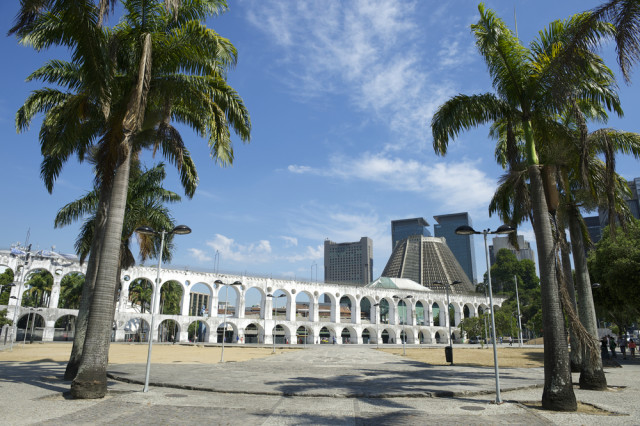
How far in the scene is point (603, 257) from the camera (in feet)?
75.8

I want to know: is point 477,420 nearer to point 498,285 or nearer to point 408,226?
point 498,285

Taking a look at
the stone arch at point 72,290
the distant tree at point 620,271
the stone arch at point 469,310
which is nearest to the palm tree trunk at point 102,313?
the distant tree at point 620,271

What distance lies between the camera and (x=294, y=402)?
8.82 m

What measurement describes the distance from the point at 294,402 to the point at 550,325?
5766 millimetres

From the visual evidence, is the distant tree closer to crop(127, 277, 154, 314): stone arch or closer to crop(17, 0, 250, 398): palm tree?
crop(17, 0, 250, 398): palm tree

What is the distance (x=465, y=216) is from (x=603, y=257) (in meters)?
168

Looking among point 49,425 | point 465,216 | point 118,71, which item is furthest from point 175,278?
point 465,216

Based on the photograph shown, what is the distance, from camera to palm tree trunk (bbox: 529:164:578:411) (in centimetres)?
805

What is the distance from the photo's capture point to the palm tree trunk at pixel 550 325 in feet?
26.4

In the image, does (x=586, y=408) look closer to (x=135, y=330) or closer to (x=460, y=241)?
(x=135, y=330)

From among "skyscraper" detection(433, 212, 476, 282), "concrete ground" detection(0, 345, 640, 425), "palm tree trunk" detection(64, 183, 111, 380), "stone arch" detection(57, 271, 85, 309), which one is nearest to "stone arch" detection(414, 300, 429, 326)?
"stone arch" detection(57, 271, 85, 309)

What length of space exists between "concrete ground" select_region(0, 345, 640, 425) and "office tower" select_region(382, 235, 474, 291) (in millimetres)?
96876

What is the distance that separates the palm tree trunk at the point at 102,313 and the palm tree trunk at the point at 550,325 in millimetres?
9485

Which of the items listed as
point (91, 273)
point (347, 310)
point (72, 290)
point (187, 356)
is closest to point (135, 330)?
point (72, 290)
